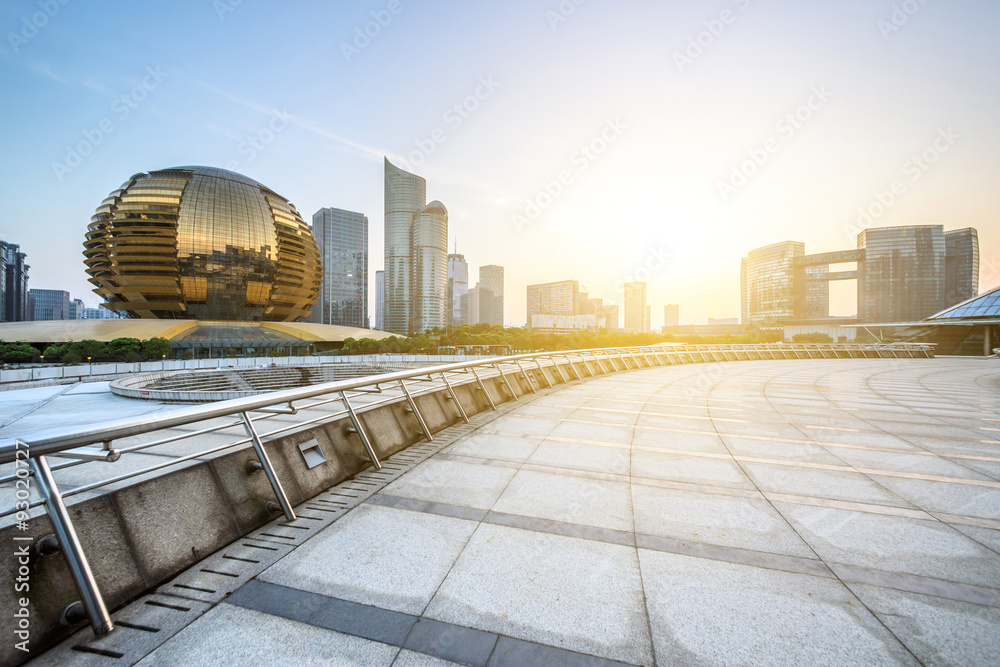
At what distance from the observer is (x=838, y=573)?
322 cm

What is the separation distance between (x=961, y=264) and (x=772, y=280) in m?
54.6

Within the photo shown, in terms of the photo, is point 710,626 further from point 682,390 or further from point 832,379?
point 832,379

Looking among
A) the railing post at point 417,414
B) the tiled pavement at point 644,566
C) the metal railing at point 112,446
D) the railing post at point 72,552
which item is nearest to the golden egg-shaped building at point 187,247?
the metal railing at point 112,446

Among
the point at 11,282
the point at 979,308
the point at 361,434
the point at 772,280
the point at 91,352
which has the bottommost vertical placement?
the point at 91,352

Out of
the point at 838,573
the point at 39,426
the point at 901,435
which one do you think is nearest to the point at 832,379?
the point at 901,435

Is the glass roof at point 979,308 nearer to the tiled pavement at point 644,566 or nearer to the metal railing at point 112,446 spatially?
the tiled pavement at point 644,566

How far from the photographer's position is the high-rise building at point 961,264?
108 metres

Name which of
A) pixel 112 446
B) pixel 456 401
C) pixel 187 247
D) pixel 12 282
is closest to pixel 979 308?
pixel 456 401

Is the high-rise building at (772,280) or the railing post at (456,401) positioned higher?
the high-rise building at (772,280)

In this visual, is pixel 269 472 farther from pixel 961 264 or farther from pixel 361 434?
pixel 961 264

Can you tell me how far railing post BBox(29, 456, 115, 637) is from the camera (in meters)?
2.46

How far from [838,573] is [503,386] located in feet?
28.3

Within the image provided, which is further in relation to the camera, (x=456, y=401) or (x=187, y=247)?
(x=187, y=247)

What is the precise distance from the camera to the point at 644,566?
334 centimetres
